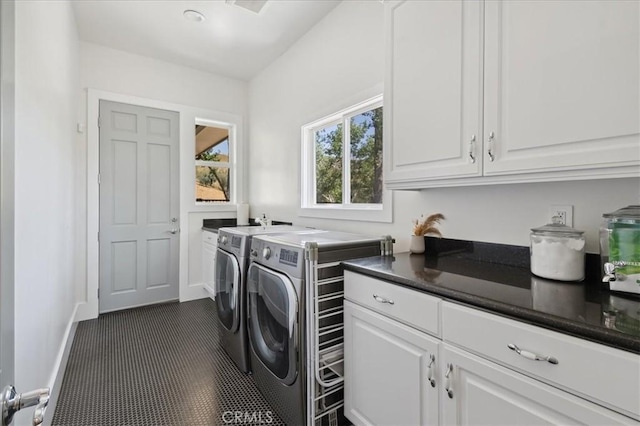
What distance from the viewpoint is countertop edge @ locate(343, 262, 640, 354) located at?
706mm

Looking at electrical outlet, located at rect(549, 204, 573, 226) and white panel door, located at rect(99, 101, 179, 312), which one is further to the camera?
white panel door, located at rect(99, 101, 179, 312)

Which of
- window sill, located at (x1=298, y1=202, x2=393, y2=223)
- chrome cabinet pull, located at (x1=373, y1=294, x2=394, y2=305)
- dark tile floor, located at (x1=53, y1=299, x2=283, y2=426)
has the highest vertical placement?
window sill, located at (x1=298, y1=202, x2=393, y2=223)

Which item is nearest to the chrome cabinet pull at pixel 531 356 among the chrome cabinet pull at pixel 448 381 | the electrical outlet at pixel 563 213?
the chrome cabinet pull at pixel 448 381

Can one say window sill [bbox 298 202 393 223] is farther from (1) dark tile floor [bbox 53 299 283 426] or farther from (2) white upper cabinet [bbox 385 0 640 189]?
(1) dark tile floor [bbox 53 299 283 426]

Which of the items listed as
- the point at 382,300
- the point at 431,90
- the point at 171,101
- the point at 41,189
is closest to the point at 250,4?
the point at 171,101

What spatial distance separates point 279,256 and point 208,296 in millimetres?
2633

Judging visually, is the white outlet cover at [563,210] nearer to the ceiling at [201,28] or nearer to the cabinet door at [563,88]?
the cabinet door at [563,88]

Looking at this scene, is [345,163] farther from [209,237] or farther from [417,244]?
[209,237]

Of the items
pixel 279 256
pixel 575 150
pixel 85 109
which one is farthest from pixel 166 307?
pixel 575 150

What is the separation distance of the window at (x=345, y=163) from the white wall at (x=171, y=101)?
150 cm

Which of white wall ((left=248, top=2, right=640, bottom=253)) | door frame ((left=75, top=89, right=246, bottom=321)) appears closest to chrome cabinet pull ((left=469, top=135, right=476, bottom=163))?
white wall ((left=248, top=2, right=640, bottom=253))

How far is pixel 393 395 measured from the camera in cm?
126

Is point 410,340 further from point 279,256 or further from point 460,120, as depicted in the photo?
point 460,120

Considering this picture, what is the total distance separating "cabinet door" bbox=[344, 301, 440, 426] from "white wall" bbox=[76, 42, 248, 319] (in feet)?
9.47
